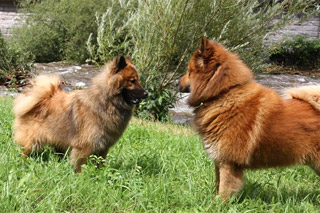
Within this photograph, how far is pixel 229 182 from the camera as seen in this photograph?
3246 mm

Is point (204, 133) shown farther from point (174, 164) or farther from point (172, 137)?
point (172, 137)

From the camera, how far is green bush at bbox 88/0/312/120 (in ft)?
22.5

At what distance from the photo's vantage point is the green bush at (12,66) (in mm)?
10320

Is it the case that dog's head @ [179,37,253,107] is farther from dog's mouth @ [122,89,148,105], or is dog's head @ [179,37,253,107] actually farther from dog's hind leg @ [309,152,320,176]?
dog's hind leg @ [309,152,320,176]

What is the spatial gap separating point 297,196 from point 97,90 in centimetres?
259

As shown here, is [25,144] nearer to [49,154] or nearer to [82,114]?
[49,154]

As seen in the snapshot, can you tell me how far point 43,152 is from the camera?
3957mm

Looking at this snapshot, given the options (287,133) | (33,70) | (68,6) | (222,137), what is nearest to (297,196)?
(287,133)

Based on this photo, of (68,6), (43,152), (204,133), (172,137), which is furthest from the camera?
(68,6)

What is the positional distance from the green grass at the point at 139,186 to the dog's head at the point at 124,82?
2.65ft

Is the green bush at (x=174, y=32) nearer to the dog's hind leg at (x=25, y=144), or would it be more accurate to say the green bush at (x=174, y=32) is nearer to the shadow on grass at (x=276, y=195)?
the dog's hind leg at (x=25, y=144)

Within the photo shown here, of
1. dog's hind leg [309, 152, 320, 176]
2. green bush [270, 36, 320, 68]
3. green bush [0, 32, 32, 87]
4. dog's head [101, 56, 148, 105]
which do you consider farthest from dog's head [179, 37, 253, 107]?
green bush [270, 36, 320, 68]

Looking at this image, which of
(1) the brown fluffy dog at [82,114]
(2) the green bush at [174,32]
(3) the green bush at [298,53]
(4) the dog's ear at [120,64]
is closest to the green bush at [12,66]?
(2) the green bush at [174,32]

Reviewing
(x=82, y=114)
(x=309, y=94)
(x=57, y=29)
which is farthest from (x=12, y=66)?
(x=309, y=94)
